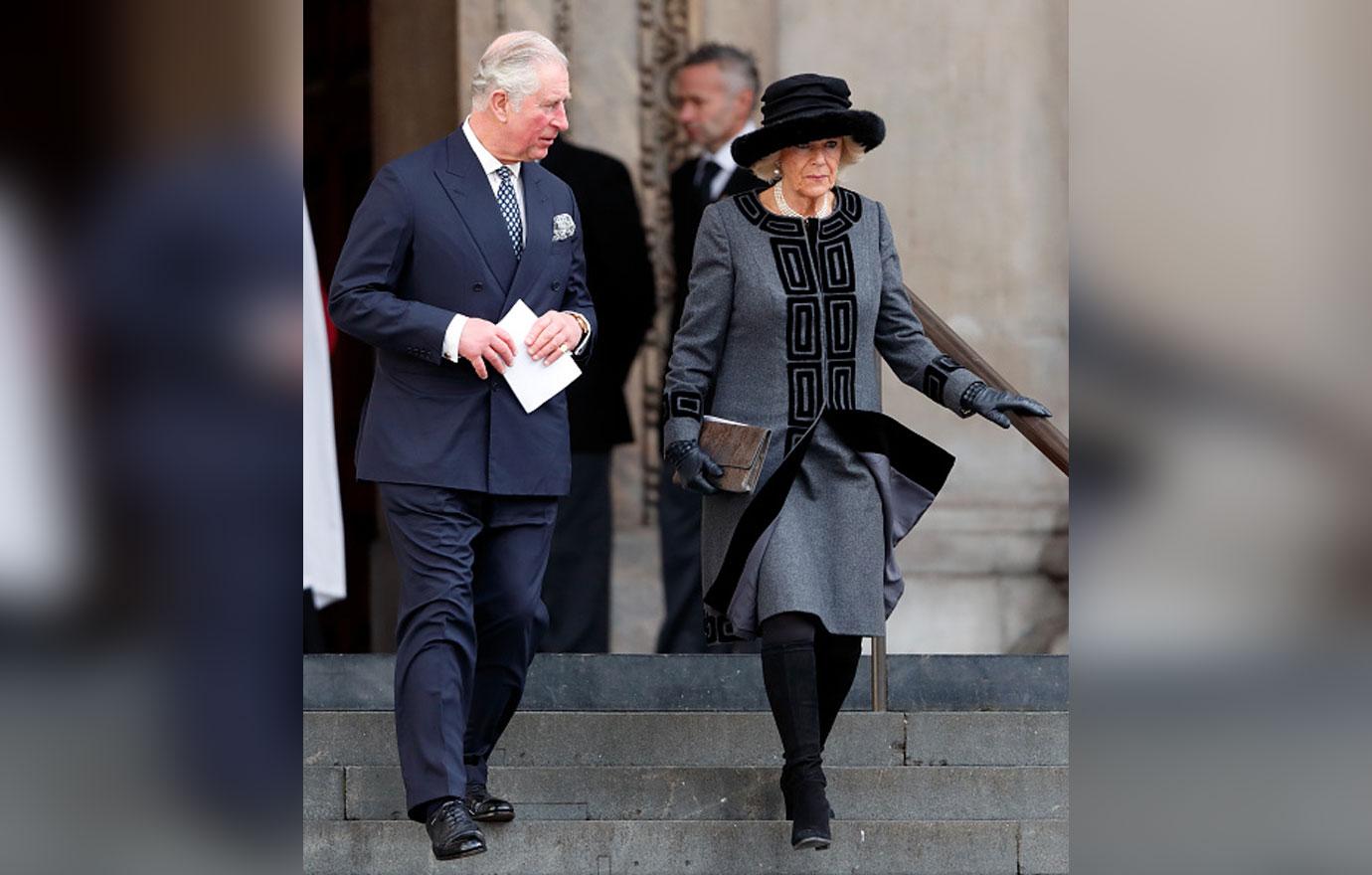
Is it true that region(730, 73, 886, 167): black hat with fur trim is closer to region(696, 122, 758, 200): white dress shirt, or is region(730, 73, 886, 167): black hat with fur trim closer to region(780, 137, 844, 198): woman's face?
region(780, 137, 844, 198): woman's face

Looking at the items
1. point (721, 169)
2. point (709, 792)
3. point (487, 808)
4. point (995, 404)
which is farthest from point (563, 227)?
point (721, 169)

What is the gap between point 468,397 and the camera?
→ 5699mm

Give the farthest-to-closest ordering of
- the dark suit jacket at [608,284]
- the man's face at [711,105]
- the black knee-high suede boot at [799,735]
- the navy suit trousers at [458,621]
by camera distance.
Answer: the man's face at [711,105]
the dark suit jacket at [608,284]
the black knee-high suede boot at [799,735]
the navy suit trousers at [458,621]

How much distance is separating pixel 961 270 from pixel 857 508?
133 inches

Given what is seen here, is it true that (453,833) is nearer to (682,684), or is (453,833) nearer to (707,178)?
(682,684)

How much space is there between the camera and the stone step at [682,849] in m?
5.85

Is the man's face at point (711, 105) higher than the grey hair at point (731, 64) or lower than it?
lower

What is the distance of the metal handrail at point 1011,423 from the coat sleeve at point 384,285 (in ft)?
4.56

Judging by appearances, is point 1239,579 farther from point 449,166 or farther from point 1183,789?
point 449,166

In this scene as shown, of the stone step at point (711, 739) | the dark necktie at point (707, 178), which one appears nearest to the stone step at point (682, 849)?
the stone step at point (711, 739)

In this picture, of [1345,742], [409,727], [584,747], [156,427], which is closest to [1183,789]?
[1345,742]

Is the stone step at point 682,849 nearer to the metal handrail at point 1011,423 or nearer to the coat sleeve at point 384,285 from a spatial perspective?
the metal handrail at point 1011,423

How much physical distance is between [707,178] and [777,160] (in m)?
2.26

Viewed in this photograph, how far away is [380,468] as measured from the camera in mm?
5684
